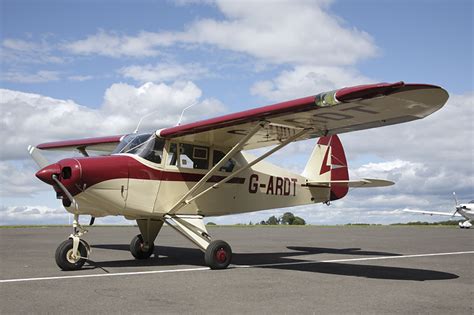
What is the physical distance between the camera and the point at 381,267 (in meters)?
10.5

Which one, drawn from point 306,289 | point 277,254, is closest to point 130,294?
point 306,289

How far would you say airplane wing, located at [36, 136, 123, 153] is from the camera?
527 inches

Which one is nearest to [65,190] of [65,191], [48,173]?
[65,191]

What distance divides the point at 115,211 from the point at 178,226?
1.41m

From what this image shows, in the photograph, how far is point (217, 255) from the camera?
1002 centimetres

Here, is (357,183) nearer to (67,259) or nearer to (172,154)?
(172,154)

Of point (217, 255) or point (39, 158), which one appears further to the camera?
point (39, 158)

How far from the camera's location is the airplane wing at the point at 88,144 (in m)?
13.4

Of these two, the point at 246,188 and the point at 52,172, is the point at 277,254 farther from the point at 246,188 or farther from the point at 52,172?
the point at 52,172

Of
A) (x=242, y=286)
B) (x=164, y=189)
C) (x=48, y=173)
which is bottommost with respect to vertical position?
(x=242, y=286)

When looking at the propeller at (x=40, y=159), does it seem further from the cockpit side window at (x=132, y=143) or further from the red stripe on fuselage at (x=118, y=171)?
the cockpit side window at (x=132, y=143)

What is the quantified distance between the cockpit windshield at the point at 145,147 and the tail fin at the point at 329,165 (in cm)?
529

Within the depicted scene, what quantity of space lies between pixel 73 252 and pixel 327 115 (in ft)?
17.9

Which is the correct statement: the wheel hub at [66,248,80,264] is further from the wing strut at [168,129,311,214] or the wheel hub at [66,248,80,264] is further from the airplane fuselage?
the wing strut at [168,129,311,214]
